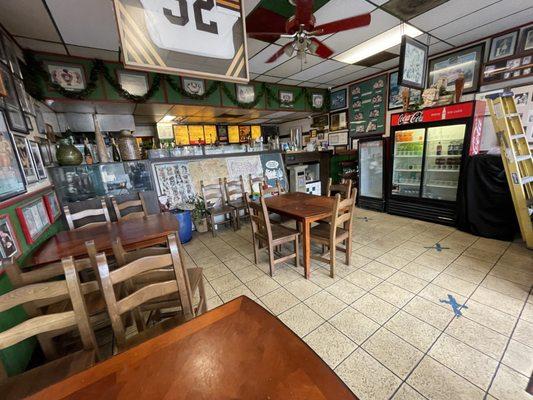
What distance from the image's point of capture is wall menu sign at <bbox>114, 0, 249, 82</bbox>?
1.50m

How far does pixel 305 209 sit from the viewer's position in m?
2.69

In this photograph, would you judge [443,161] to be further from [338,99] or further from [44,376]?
[44,376]

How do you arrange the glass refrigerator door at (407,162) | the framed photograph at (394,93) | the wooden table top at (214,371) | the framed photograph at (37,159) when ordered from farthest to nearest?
1. the framed photograph at (394,93)
2. the glass refrigerator door at (407,162)
3. the framed photograph at (37,159)
4. the wooden table top at (214,371)

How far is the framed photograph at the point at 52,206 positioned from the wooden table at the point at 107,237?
43cm

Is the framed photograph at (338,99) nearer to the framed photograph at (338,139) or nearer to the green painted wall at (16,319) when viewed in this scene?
the framed photograph at (338,139)

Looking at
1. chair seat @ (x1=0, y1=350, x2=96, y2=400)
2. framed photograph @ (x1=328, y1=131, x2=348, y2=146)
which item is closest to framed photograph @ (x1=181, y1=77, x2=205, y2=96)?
framed photograph @ (x1=328, y1=131, x2=348, y2=146)

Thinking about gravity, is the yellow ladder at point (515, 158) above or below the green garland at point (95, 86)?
below

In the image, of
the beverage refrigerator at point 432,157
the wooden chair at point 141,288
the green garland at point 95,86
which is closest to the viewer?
the wooden chair at point 141,288

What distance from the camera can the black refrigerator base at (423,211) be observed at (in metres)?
3.86

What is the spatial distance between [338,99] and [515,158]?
406 centimetres

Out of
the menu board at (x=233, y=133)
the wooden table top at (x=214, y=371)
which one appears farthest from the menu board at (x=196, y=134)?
the wooden table top at (x=214, y=371)

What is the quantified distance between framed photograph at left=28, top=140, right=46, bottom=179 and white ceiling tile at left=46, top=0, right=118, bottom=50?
139cm

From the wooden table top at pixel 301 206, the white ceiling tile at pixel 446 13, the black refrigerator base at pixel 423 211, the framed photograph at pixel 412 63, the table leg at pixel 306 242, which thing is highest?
the white ceiling tile at pixel 446 13

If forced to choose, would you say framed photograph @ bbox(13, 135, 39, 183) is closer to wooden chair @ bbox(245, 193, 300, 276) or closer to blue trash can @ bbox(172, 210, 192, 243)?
blue trash can @ bbox(172, 210, 192, 243)
